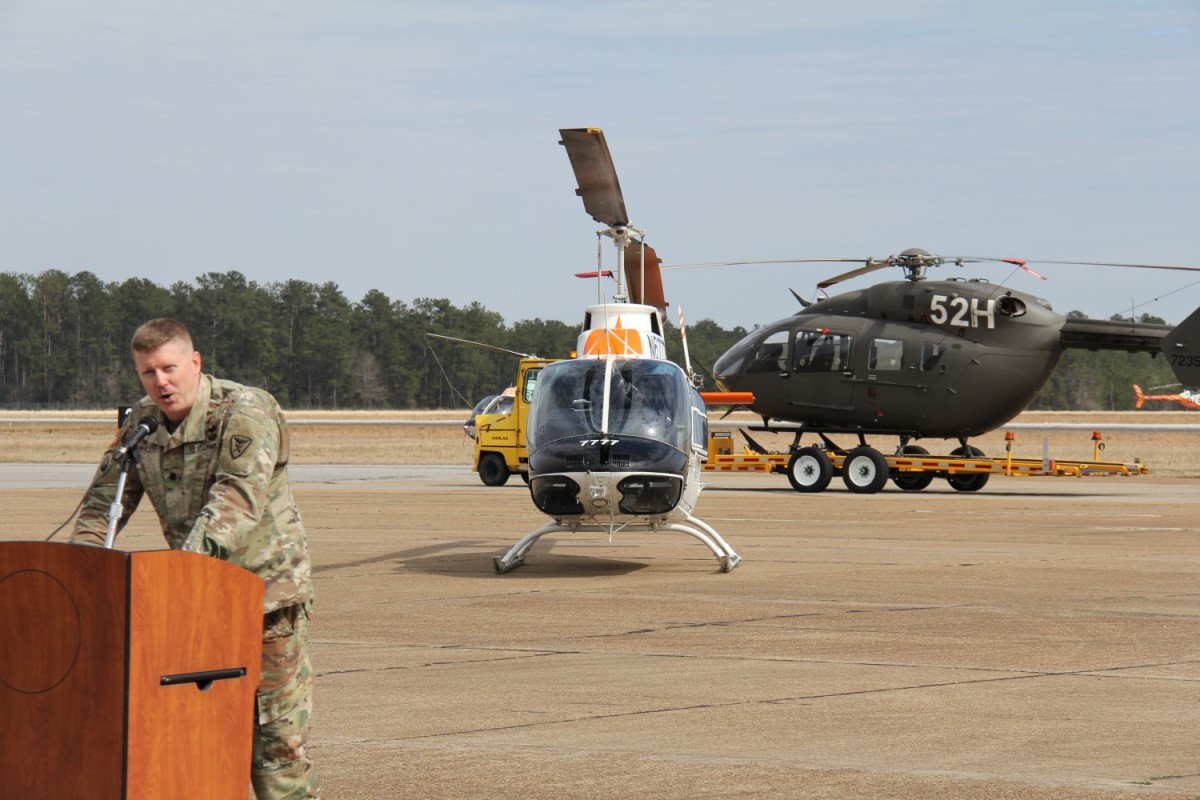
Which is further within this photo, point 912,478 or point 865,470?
point 912,478

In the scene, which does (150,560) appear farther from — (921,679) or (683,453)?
(683,453)

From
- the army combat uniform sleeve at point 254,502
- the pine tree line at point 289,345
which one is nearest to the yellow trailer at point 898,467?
the army combat uniform sleeve at point 254,502

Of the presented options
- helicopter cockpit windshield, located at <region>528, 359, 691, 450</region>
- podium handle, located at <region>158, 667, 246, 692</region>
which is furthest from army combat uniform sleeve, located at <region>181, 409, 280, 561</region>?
helicopter cockpit windshield, located at <region>528, 359, 691, 450</region>

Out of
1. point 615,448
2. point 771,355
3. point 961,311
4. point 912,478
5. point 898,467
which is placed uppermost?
point 961,311

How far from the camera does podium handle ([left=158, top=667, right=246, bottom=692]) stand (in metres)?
4.29

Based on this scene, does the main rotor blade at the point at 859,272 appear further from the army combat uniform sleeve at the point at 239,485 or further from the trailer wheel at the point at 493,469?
the army combat uniform sleeve at the point at 239,485

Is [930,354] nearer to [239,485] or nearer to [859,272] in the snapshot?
[859,272]

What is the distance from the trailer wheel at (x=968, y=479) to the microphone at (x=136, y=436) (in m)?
24.8

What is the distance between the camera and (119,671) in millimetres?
4188

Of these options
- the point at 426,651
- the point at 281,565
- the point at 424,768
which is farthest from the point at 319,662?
the point at 281,565

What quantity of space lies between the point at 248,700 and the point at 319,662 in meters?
4.95

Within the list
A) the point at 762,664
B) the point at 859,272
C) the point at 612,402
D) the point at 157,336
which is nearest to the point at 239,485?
the point at 157,336

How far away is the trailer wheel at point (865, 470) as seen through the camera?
27.8 m

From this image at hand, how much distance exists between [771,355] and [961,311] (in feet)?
11.7
